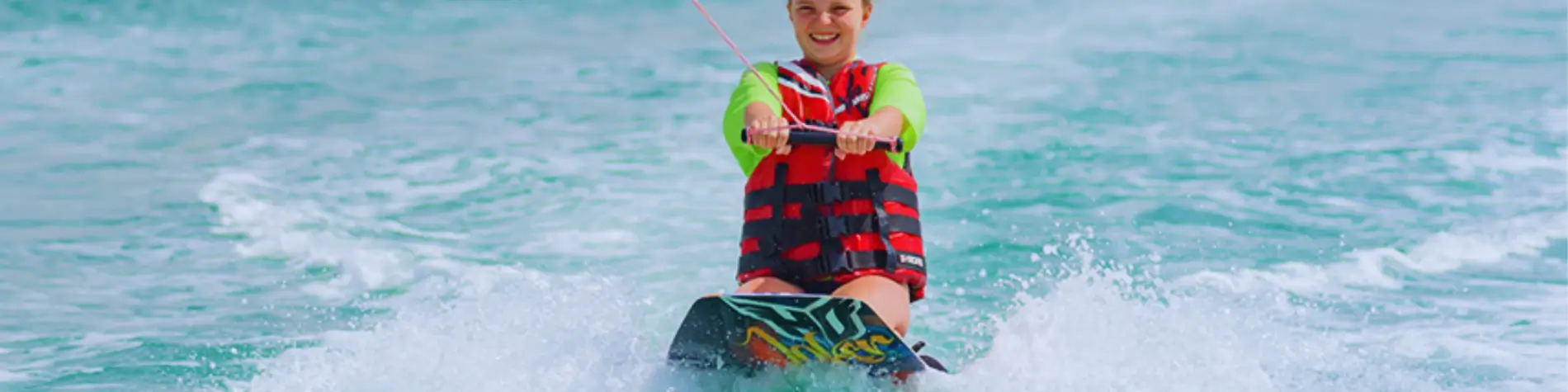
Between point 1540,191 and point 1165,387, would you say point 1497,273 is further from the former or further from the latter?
point 1165,387

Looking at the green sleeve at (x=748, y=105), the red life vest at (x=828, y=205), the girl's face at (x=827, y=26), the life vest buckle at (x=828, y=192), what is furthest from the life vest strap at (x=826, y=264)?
the girl's face at (x=827, y=26)

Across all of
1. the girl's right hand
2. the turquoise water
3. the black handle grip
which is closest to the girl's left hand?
the black handle grip

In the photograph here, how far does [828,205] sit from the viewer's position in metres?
4.01

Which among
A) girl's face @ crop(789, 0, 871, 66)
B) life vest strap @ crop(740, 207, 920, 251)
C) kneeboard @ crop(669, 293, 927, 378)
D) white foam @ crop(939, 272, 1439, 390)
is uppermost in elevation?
girl's face @ crop(789, 0, 871, 66)

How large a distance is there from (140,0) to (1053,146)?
32.4 feet

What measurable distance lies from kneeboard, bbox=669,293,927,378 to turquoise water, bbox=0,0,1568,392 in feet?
0.30

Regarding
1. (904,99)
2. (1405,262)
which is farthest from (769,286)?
(1405,262)

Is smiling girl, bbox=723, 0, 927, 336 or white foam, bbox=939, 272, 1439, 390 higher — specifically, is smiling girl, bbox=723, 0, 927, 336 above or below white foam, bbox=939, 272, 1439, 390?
above

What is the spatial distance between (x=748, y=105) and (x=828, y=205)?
33cm

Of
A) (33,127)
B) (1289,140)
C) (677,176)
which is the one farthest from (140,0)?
(1289,140)

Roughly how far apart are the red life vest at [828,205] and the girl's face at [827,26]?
0.06 metres

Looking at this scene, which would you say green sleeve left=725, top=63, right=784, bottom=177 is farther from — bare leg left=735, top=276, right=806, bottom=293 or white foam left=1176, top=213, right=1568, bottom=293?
white foam left=1176, top=213, right=1568, bottom=293

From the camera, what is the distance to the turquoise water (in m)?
4.77

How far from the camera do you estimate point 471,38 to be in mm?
13273
